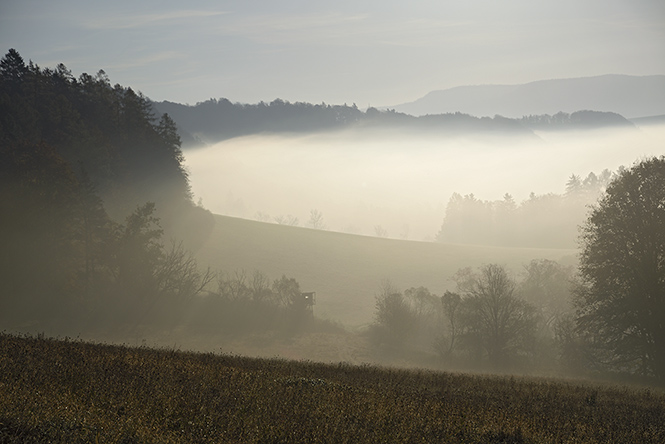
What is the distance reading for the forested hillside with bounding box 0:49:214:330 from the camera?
2131 inches

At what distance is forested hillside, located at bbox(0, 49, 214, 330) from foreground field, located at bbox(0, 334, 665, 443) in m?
43.9

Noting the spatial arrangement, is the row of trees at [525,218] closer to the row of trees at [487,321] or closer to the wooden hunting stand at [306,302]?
the row of trees at [487,321]

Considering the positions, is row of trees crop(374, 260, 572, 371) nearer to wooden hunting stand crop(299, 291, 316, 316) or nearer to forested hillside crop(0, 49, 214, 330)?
wooden hunting stand crop(299, 291, 316, 316)

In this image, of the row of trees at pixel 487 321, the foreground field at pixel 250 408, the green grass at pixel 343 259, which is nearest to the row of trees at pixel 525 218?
the green grass at pixel 343 259

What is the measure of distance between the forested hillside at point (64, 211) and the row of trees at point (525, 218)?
4816 inches

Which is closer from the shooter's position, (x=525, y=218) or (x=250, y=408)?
(x=250, y=408)

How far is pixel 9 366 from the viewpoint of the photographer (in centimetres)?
1148

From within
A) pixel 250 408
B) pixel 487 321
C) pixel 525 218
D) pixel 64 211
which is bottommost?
pixel 250 408

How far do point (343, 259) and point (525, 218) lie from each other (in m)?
87.5

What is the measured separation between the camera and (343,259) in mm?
105625

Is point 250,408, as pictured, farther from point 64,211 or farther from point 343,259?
point 343,259

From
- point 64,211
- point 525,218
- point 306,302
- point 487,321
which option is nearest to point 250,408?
point 487,321

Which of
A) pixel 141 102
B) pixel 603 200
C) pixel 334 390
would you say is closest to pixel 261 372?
pixel 334 390

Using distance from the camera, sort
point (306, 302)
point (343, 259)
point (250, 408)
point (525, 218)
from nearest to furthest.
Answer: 1. point (250, 408)
2. point (306, 302)
3. point (343, 259)
4. point (525, 218)
